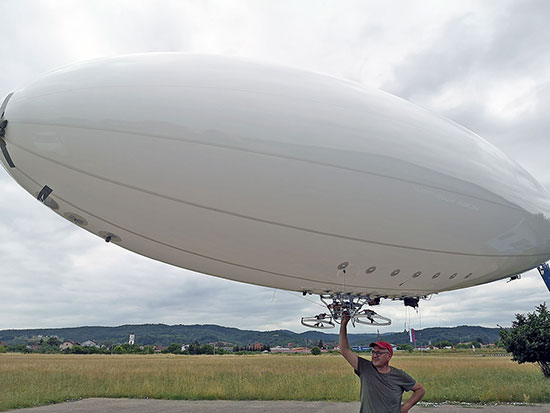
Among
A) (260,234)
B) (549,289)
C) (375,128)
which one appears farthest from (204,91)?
(549,289)

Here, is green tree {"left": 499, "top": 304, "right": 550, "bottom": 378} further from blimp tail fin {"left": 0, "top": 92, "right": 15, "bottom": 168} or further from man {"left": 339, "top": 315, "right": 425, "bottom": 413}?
blimp tail fin {"left": 0, "top": 92, "right": 15, "bottom": 168}

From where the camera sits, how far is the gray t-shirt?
4.66 metres

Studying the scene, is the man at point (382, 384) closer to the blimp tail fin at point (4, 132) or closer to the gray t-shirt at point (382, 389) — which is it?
the gray t-shirt at point (382, 389)

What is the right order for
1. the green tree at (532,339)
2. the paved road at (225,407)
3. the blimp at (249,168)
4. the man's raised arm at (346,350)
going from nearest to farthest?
1. the man's raised arm at (346,350)
2. the blimp at (249,168)
3. the paved road at (225,407)
4. the green tree at (532,339)

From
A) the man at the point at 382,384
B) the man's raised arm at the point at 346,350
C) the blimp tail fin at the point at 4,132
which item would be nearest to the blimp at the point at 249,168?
the blimp tail fin at the point at 4,132

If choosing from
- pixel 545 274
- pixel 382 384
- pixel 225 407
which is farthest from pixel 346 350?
pixel 225 407

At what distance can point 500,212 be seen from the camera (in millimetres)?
A: 7574

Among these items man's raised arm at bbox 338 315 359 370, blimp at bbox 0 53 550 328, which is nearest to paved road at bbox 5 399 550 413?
blimp at bbox 0 53 550 328

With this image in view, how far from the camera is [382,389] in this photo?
4.70 m

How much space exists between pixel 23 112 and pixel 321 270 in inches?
196

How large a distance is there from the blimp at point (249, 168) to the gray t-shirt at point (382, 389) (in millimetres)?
2126

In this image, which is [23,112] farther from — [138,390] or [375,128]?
[138,390]

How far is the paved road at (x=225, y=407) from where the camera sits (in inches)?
555

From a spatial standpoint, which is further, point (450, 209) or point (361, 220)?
point (450, 209)
